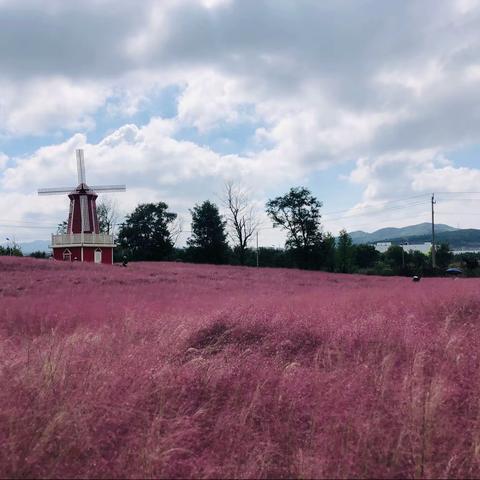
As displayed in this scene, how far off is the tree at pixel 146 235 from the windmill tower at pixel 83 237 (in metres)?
16.7

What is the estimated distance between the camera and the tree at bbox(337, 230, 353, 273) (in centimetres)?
7144

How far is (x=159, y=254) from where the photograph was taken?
63.1m

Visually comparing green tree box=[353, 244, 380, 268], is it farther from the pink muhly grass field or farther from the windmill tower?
the pink muhly grass field

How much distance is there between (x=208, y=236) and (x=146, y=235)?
9571 millimetres

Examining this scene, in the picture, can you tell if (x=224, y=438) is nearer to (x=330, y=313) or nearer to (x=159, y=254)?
(x=330, y=313)

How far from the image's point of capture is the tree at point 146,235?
208 feet

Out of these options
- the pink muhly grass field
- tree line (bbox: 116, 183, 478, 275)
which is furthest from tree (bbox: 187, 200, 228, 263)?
the pink muhly grass field

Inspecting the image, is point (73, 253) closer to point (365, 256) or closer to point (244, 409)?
point (244, 409)

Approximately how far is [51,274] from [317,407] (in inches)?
907

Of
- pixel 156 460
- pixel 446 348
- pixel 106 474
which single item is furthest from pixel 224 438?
pixel 446 348

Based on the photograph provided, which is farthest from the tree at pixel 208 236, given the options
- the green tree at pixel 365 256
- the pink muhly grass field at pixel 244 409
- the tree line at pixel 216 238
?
the pink muhly grass field at pixel 244 409

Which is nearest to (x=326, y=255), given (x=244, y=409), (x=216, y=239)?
(x=216, y=239)

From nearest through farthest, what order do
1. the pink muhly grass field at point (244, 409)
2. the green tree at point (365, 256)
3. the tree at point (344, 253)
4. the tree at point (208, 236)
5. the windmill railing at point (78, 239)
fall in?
the pink muhly grass field at point (244, 409)
the windmill railing at point (78, 239)
the tree at point (208, 236)
the tree at point (344, 253)
the green tree at point (365, 256)

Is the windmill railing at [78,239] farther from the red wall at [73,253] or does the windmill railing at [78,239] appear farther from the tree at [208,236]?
the tree at [208,236]
